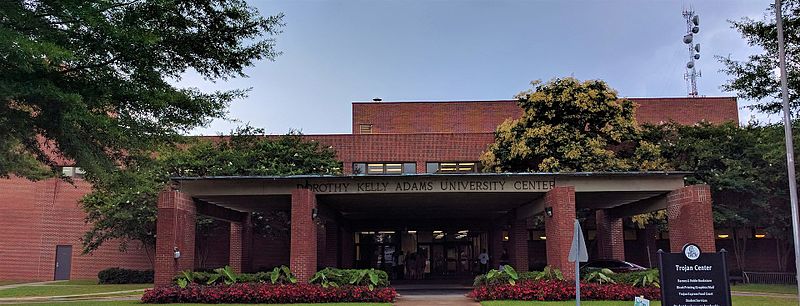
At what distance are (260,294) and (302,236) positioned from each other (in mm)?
2174

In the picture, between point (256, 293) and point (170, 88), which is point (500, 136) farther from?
point (170, 88)

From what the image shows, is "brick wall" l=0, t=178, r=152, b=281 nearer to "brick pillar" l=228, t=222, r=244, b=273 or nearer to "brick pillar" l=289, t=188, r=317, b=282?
"brick pillar" l=228, t=222, r=244, b=273

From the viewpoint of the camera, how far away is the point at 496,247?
32.4 m

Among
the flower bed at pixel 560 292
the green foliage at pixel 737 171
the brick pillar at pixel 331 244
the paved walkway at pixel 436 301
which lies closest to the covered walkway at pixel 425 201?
the flower bed at pixel 560 292

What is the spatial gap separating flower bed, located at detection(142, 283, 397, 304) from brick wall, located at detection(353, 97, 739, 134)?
85.8 feet

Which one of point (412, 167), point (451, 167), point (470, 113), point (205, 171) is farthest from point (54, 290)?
point (470, 113)

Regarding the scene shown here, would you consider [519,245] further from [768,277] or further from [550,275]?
[768,277]

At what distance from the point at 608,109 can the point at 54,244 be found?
3097 centimetres

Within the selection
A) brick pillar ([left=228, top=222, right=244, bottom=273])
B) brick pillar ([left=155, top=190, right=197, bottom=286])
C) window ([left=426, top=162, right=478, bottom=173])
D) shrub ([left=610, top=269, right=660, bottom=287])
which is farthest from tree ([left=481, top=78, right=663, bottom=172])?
brick pillar ([left=155, top=190, right=197, bottom=286])

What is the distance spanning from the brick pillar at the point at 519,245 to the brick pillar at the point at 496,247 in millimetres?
3306

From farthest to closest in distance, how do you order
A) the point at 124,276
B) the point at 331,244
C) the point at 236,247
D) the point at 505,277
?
1. the point at 124,276
2. the point at 331,244
3. the point at 236,247
4. the point at 505,277

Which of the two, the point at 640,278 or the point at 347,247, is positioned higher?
the point at 347,247

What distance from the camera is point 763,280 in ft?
106

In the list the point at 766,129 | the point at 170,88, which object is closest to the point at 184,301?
the point at 170,88
